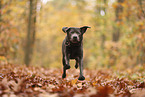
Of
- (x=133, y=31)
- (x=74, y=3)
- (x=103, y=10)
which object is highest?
(x=74, y=3)

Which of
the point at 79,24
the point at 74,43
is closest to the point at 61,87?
the point at 74,43

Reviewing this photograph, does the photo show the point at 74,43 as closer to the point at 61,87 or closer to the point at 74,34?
the point at 74,34

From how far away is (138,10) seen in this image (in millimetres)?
10086

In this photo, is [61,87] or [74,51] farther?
[74,51]

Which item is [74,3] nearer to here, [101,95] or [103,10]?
[103,10]

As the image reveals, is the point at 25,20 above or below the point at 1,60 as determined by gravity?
above

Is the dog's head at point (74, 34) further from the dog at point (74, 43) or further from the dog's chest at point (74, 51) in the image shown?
the dog's chest at point (74, 51)

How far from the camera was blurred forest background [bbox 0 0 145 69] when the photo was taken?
11016 millimetres

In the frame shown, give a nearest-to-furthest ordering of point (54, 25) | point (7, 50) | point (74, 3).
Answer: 1. point (7, 50)
2. point (74, 3)
3. point (54, 25)

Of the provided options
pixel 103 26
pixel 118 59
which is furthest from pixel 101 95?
pixel 103 26

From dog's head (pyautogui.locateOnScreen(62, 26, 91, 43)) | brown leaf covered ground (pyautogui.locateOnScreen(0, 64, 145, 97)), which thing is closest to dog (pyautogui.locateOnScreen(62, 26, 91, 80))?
dog's head (pyautogui.locateOnScreen(62, 26, 91, 43))

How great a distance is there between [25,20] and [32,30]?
1.49 m

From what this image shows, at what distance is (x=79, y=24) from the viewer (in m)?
27.2

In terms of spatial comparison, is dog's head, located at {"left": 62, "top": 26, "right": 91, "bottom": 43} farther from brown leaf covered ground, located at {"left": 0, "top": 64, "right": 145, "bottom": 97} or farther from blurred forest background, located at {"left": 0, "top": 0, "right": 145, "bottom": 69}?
blurred forest background, located at {"left": 0, "top": 0, "right": 145, "bottom": 69}
